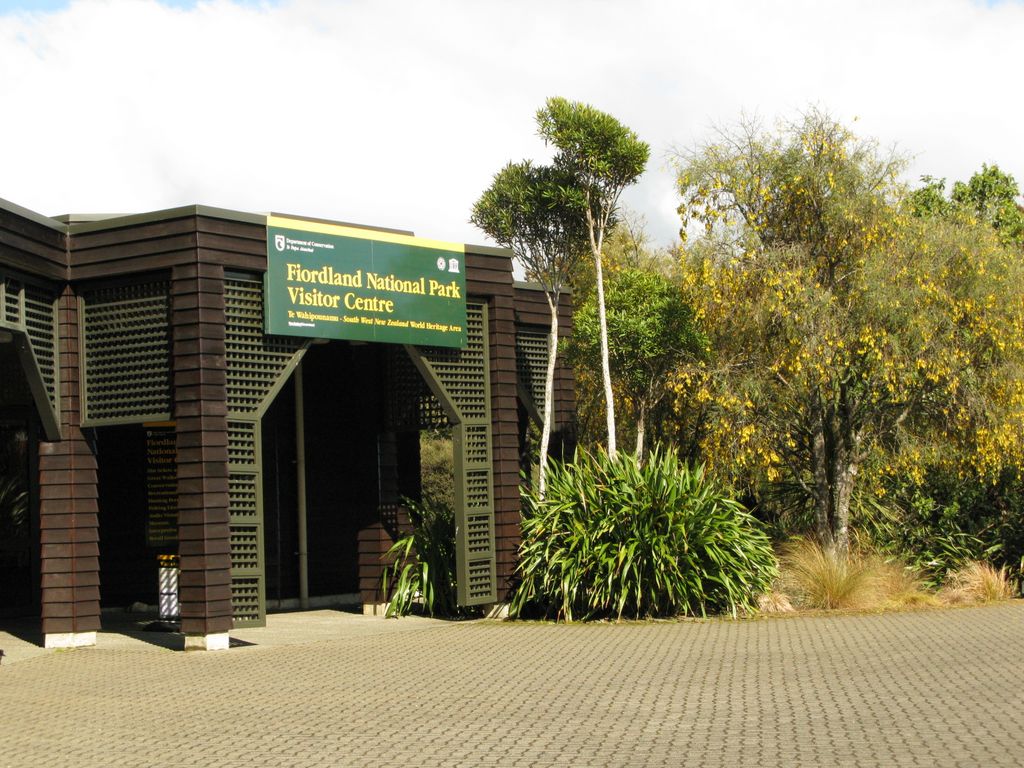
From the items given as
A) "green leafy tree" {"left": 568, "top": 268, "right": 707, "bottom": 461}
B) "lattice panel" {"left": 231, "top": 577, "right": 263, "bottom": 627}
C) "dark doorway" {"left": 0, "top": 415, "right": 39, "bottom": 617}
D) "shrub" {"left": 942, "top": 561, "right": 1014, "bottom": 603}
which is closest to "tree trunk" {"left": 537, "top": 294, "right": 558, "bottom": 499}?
"green leafy tree" {"left": 568, "top": 268, "right": 707, "bottom": 461}

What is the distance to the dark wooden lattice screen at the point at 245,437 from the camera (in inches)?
541

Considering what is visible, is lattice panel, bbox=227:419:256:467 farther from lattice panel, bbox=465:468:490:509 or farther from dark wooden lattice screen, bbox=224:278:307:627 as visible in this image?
lattice panel, bbox=465:468:490:509

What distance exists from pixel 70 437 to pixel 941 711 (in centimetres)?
938

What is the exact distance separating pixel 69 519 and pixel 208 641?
209 centimetres

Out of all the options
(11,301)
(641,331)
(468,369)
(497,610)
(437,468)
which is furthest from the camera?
(437,468)

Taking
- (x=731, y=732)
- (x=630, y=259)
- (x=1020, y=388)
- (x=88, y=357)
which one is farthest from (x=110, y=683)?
(x=630, y=259)

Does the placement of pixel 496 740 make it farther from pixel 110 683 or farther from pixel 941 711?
pixel 110 683

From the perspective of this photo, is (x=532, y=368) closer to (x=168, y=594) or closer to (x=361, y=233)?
(x=361, y=233)

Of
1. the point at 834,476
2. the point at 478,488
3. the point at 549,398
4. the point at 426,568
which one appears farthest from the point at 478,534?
the point at 834,476

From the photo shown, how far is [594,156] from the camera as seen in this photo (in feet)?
59.6

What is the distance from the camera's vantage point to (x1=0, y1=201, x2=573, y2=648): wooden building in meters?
13.4

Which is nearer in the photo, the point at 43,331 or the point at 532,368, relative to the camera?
the point at 43,331

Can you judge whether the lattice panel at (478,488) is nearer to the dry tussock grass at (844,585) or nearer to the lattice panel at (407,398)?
the lattice panel at (407,398)

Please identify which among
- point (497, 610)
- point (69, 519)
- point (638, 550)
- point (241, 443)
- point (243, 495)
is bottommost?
point (497, 610)
